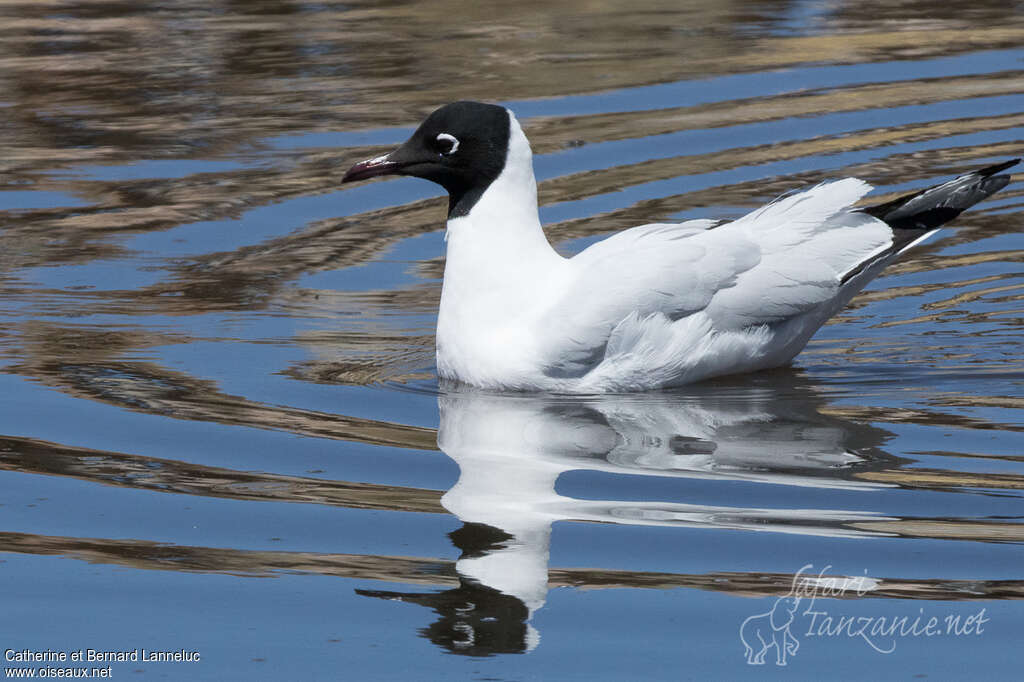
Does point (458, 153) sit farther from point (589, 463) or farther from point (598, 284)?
point (589, 463)

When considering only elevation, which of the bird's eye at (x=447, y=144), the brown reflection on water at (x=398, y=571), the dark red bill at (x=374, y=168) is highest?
the bird's eye at (x=447, y=144)

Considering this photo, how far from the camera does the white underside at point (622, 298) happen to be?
7.00 m

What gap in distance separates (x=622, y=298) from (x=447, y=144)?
959 mm

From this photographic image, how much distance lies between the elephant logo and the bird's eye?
9.96 ft

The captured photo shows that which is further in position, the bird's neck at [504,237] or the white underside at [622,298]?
the bird's neck at [504,237]

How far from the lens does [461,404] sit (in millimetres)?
6965

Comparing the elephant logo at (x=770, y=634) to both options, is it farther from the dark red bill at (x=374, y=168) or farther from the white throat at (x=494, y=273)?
the dark red bill at (x=374, y=168)

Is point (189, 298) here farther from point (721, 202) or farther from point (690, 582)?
point (690, 582)

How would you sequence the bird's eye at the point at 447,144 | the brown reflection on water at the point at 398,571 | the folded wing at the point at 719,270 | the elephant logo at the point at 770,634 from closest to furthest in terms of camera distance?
the elephant logo at the point at 770,634 < the brown reflection on water at the point at 398,571 < the folded wing at the point at 719,270 < the bird's eye at the point at 447,144

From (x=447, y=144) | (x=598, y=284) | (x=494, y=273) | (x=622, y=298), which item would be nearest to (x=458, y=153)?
(x=447, y=144)

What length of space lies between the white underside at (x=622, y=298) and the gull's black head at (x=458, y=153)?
2.1 inches

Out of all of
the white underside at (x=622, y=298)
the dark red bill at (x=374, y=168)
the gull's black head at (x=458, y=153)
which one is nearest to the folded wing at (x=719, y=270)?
the white underside at (x=622, y=298)

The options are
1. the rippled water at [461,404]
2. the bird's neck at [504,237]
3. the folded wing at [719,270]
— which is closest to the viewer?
the rippled water at [461,404]

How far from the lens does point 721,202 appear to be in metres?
10.2
